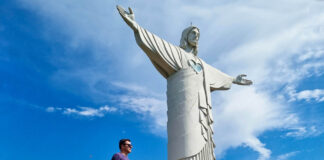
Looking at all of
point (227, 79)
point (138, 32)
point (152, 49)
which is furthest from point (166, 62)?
point (227, 79)

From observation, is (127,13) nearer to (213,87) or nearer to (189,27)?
(189,27)

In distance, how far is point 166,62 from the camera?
874 centimetres

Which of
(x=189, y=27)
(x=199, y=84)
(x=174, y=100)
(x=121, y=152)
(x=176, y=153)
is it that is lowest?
(x=121, y=152)

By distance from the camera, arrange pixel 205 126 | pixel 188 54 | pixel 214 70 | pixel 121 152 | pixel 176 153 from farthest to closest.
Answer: pixel 214 70
pixel 188 54
pixel 205 126
pixel 176 153
pixel 121 152

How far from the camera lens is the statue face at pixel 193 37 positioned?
9.80 meters

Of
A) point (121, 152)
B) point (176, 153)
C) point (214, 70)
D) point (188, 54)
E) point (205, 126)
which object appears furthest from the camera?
point (214, 70)

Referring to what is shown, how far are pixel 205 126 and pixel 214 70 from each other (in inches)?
82.9

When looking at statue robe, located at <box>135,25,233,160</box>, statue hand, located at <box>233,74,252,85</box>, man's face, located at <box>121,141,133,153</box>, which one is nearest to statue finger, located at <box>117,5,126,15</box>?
statue robe, located at <box>135,25,233,160</box>

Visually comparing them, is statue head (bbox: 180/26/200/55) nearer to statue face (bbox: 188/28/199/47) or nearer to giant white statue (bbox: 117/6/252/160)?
statue face (bbox: 188/28/199/47)

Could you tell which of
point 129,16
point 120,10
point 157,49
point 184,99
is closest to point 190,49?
point 157,49

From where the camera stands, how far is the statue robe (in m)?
7.98

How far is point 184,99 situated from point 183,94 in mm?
134

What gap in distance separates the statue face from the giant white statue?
0.34m

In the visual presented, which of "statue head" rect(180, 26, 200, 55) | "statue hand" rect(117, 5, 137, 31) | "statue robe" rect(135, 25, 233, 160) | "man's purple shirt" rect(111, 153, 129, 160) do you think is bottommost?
"man's purple shirt" rect(111, 153, 129, 160)
